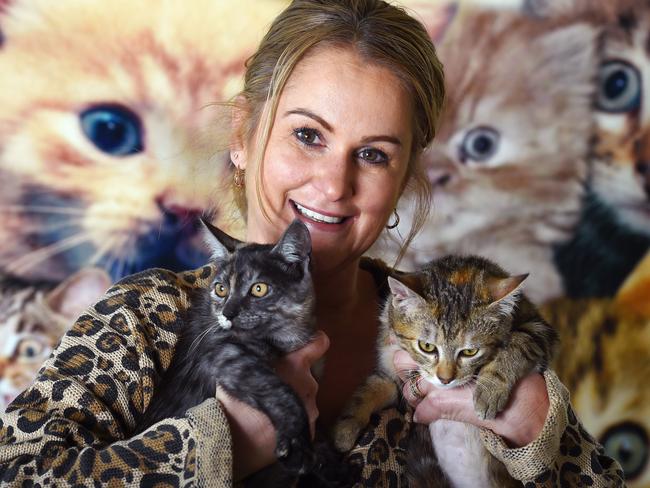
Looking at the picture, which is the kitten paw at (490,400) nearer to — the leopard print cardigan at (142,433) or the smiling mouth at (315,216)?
the leopard print cardigan at (142,433)

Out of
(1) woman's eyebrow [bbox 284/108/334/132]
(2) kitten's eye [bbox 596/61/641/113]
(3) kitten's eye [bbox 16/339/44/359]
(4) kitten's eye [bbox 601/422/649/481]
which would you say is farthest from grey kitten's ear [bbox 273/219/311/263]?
(4) kitten's eye [bbox 601/422/649/481]

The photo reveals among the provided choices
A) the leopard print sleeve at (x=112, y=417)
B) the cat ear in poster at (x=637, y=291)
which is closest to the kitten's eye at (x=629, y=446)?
the cat ear in poster at (x=637, y=291)

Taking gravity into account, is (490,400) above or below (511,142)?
below

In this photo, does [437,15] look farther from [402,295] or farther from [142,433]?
[142,433]

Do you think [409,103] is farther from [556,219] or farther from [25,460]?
[556,219]

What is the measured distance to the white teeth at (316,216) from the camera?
184 centimetres

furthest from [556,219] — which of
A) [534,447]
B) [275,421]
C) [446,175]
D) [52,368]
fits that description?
[52,368]

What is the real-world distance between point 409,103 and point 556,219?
174cm

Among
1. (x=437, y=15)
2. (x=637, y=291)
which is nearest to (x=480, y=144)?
(x=437, y=15)

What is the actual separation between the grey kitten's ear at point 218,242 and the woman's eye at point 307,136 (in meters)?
0.33

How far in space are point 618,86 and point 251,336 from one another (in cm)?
244

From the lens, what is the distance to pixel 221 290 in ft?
5.88

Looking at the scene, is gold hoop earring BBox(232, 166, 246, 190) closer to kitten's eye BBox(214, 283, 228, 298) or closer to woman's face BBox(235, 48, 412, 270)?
woman's face BBox(235, 48, 412, 270)

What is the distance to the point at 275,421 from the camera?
1.51m
